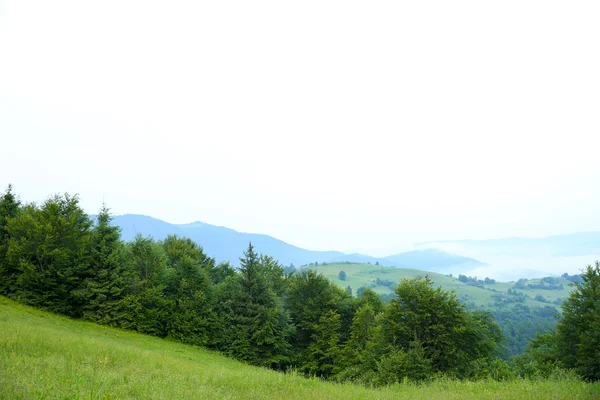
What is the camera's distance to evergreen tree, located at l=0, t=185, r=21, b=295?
135 ft

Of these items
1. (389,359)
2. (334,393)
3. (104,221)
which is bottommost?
(389,359)

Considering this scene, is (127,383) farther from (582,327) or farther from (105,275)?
(105,275)

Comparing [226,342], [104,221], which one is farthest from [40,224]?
[226,342]

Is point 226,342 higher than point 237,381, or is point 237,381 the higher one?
point 237,381

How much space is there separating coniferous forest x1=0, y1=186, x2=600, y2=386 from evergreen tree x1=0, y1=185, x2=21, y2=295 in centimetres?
13

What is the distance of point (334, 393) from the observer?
41.5 feet

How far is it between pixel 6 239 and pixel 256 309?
31.3 m

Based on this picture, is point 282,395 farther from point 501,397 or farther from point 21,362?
point 21,362

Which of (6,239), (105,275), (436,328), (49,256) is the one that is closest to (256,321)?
(105,275)

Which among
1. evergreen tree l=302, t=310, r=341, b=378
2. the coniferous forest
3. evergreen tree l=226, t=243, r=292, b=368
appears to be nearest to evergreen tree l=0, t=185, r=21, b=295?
the coniferous forest

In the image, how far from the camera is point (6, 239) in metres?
43.2

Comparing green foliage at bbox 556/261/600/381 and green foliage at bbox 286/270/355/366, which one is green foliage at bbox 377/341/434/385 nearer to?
green foliage at bbox 556/261/600/381

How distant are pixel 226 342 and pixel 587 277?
40.1 metres

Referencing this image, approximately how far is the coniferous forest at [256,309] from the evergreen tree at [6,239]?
0.13m
